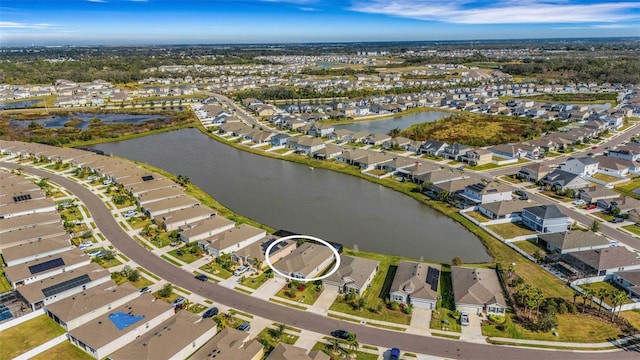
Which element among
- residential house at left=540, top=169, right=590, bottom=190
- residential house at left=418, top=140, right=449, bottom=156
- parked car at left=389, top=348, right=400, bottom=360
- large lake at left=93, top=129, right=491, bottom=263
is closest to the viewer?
parked car at left=389, top=348, right=400, bottom=360

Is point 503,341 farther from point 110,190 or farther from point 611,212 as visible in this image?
point 110,190

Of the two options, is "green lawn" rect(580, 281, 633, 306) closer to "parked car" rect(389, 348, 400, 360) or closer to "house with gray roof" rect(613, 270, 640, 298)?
"house with gray roof" rect(613, 270, 640, 298)

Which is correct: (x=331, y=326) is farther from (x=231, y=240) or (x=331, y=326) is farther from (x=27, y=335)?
(x=27, y=335)

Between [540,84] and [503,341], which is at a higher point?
[540,84]

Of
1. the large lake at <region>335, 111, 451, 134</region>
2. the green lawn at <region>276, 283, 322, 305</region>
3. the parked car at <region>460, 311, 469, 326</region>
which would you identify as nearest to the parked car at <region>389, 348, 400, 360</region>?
the parked car at <region>460, 311, 469, 326</region>

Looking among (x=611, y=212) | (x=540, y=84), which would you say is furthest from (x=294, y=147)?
(x=540, y=84)

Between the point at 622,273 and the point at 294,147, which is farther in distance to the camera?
the point at 294,147

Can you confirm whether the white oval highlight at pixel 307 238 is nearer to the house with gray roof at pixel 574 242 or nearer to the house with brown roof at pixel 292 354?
the house with brown roof at pixel 292 354
